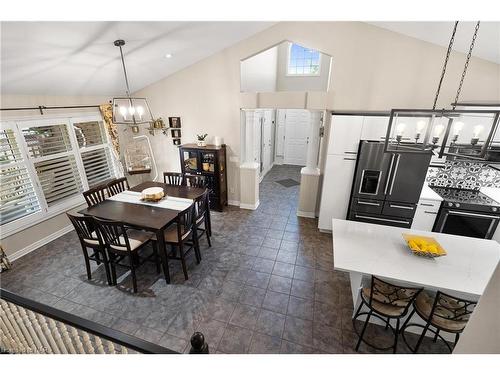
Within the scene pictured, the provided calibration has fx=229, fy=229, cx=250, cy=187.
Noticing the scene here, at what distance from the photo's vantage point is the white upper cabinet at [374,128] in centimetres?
336

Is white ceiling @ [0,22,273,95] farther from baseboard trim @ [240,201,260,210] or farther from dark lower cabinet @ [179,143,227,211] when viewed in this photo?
baseboard trim @ [240,201,260,210]

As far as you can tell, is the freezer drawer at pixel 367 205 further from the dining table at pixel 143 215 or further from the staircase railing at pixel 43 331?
the staircase railing at pixel 43 331

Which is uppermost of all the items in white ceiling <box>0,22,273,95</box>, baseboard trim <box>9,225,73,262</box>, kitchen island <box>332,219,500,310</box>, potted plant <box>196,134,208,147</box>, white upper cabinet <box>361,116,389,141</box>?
white ceiling <box>0,22,273,95</box>

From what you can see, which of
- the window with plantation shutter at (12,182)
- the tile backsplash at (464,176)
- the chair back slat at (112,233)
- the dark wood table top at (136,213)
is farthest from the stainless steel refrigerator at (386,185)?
the window with plantation shutter at (12,182)

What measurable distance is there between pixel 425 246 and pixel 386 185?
145 cm

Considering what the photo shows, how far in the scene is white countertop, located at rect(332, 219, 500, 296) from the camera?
1970 mm

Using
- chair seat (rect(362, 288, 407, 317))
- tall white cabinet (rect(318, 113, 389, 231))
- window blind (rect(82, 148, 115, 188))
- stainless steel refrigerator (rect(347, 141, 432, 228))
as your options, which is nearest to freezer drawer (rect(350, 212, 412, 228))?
stainless steel refrigerator (rect(347, 141, 432, 228))

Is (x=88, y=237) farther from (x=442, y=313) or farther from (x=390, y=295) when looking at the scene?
(x=442, y=313)

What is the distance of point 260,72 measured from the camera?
536 cm

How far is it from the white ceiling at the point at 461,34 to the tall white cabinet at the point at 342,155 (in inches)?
42.3

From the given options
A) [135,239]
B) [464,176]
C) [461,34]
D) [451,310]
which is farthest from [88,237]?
[464,176]

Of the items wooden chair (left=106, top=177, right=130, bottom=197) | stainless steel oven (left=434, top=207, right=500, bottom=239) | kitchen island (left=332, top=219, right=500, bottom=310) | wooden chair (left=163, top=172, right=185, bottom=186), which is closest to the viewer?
kitchen island (left=332, top=219, right=500, bottom=310)

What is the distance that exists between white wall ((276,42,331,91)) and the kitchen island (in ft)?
16.9
